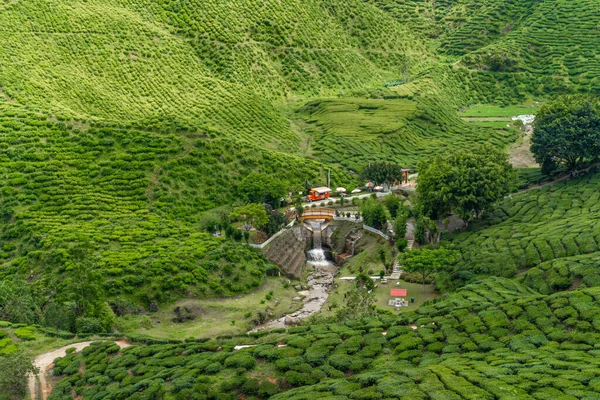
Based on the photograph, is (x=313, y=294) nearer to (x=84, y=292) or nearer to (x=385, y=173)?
(x=84, y=292)

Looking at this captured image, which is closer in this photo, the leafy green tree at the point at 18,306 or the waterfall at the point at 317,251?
the leafy green tree at the point at 18,306

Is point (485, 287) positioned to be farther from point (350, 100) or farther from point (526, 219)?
point (350, 100)

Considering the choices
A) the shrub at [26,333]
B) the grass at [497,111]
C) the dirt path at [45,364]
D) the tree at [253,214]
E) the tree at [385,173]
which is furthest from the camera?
the grass at [497,111]

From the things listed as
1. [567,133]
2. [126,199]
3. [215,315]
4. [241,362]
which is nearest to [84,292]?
[215,315]

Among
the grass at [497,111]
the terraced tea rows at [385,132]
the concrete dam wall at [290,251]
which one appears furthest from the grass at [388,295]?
the grass at [497,111]

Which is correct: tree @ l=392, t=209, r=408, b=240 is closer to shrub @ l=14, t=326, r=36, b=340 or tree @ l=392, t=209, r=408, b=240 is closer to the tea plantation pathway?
the tea plantation pathway

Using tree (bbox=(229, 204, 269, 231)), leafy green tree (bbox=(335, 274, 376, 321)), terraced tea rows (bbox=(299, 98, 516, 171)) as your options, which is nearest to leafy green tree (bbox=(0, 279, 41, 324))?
tree (bbox=(229, 204, 269, 231))

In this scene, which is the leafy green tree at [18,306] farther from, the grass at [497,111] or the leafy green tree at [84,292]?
the grass at [497,111]
